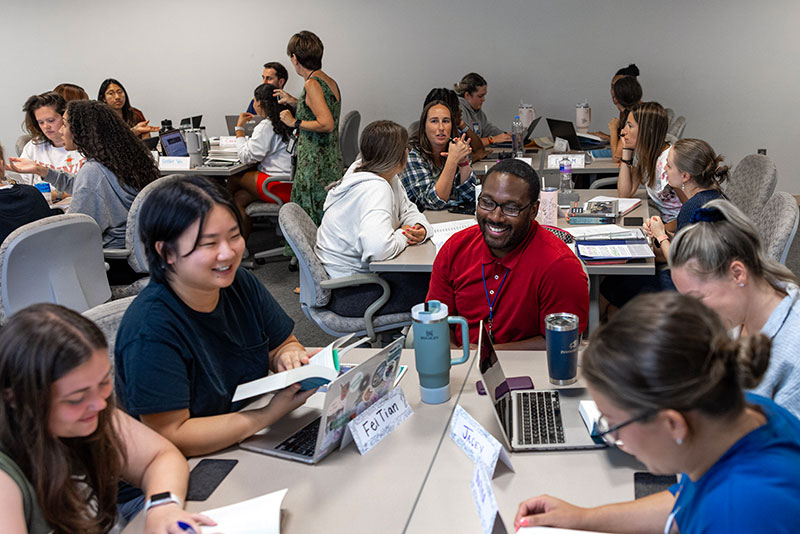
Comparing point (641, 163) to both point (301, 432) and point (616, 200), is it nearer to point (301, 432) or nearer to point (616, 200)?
point (616, 200)

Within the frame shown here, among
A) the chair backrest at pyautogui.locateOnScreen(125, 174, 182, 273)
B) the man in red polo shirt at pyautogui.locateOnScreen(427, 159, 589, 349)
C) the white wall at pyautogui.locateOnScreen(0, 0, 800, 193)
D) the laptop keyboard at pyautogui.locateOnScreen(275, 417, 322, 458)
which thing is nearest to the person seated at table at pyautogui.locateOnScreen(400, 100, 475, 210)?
the chair backrest at pyautogui.locateOnScreen(125, 174, 182, 273)

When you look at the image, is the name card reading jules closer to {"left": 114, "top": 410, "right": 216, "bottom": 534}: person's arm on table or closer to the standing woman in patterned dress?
{"left": 114, "top": 410, "right": 216, "bottom": 534}: person's arm on table

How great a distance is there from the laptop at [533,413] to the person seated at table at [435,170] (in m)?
2.02

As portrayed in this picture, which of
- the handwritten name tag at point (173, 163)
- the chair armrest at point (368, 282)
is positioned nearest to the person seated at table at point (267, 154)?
the handwritten name tag at point (173, 163)

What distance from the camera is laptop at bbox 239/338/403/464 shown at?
142cm

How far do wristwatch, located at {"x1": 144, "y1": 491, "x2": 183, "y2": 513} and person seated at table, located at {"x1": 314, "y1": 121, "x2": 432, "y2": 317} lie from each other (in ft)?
5.19

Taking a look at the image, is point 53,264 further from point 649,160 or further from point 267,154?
point 649,160

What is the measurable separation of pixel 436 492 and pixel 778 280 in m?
0.90

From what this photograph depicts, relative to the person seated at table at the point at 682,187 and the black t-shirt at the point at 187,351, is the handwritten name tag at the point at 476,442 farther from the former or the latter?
Answer: the person seated at table at the point at 682,187

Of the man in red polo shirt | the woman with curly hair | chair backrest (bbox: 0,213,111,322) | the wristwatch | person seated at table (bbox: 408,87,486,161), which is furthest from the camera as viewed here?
person seated at table (bbox: 408,87,486,161)

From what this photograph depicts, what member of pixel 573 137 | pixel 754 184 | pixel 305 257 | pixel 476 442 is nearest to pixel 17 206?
pixel 305 257

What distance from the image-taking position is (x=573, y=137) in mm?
5090

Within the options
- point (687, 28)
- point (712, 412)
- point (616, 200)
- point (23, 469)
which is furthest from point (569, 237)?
point (687, 28)

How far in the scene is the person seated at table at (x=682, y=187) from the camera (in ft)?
9.66
